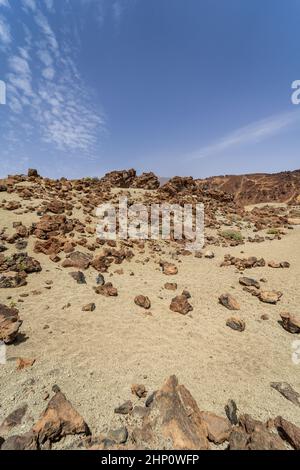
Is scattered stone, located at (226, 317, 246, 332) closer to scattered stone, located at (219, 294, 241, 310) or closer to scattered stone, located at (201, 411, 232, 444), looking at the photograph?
scattered stone, located at (219, 294, 241, 310)

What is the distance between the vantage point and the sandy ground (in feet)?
14.7

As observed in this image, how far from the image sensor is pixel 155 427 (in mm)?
3850

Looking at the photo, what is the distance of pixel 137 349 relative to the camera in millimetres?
5855

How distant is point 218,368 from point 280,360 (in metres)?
1.68

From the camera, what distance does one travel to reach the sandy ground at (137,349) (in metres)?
4.48

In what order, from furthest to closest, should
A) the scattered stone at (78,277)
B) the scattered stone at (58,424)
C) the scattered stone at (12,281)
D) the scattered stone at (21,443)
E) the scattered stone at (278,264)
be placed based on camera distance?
the scattered stone at (278,264), the scattered stone at (78,277), the scattered stone at (12,281), the scattered stone at (58,424), the scattered stone at (21,443)

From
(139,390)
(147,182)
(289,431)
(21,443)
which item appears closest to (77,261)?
(139,390)

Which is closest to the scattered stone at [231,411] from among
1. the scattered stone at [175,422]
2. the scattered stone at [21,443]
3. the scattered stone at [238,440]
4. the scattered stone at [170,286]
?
the scattered stone at [238,440]

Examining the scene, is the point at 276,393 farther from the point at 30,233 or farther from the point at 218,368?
the point at 30,233

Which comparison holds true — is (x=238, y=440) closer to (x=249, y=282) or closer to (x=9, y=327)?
(x=9, y=327)

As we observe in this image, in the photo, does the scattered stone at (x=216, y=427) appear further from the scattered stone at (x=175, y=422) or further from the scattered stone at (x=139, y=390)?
the scattered stone at (x=139, y=390)

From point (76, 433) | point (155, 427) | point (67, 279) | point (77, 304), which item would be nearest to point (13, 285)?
point (67, 279)

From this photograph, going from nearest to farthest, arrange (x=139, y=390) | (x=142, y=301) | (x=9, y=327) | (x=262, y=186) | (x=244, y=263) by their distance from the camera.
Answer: (x=139, y=390) < (x=9, y=327) < (x=142, y=301) < (x=244, y=263) < (x=262, y=186)
